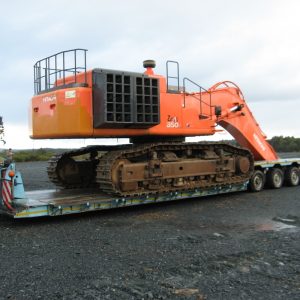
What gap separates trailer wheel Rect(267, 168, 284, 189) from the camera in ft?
45.6

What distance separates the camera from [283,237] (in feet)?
23.6

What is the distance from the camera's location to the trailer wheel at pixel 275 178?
1391 cm

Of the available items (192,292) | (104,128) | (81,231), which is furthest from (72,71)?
(192,292)

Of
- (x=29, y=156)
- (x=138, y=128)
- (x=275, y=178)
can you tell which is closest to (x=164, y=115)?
(x=138, y=128)

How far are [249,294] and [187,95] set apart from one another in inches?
290

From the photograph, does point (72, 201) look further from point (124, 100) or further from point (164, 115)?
point (164, 115)

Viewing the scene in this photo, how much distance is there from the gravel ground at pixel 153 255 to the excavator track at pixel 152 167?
78cm

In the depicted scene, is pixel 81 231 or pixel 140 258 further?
pixel 81 231

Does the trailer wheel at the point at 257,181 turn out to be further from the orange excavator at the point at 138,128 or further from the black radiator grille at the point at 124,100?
the black radiator grille at the point at 124,100

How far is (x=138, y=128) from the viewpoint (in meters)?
10.3

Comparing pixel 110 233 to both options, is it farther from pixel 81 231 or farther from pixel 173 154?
pixel 173 154

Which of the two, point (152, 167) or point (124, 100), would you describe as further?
point (152, 167)

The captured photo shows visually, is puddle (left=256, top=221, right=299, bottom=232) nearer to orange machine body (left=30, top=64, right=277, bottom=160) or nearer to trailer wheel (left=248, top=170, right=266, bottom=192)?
orange machine body (left=30, top=64, right=277, bottom=160)

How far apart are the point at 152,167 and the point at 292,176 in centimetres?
684
